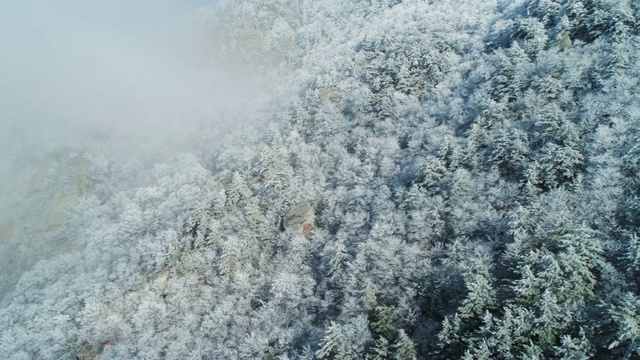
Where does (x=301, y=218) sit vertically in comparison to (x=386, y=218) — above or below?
below

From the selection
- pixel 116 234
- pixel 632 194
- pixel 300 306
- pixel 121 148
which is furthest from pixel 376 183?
pixel 121 148

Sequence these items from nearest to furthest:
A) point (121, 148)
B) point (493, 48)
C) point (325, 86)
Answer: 1. point (493, 48)
2. point (325, 86)
3. point (121, 148)

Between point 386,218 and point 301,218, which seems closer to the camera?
point 386,218

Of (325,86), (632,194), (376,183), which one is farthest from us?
(325,86)

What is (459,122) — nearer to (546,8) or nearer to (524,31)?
(524,31)

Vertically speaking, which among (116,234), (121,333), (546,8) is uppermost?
(546,8)
